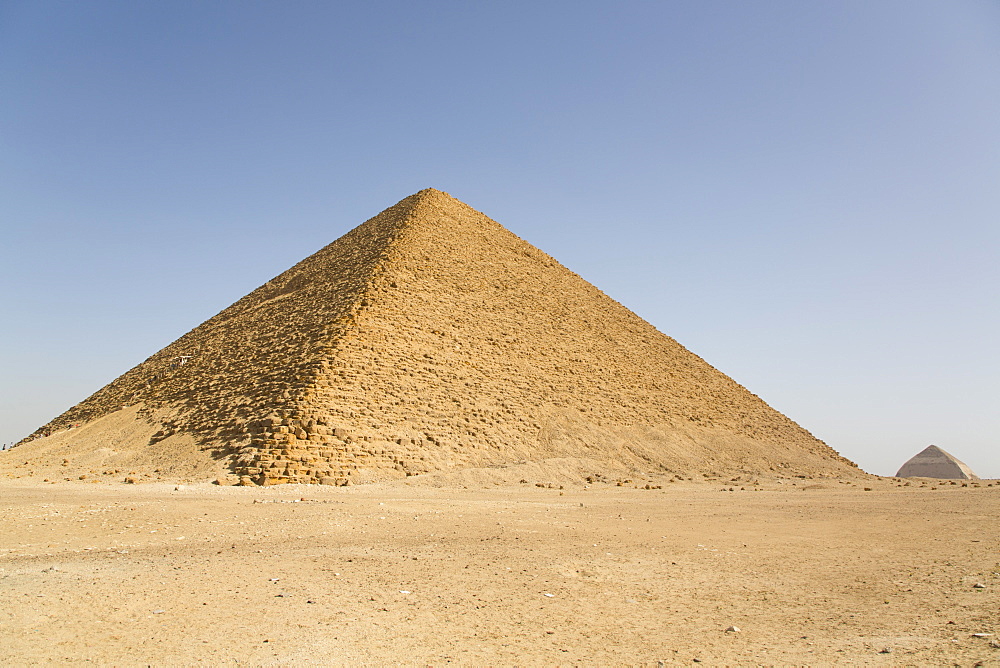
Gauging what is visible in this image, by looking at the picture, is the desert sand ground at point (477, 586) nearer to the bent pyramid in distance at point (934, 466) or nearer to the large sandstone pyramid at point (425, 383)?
the large sandstone pyramid at point (425, 383)

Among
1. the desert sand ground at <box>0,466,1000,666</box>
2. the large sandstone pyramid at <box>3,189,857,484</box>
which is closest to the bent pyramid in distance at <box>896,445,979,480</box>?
the large sandstone pyramid at <box>3,189,857,484</box>

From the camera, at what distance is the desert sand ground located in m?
4.01

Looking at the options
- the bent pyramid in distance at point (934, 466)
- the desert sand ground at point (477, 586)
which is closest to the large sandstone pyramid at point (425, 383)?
the desert sand ground at point (477, 586)

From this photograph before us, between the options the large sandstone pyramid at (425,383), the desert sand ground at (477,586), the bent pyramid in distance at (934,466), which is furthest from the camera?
the bent pyramid in distance at (934,466)

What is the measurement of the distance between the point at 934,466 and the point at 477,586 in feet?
154

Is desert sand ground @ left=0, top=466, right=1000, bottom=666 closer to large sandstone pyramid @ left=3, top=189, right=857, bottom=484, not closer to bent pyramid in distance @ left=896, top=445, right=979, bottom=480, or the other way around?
large sandstone pyramid @ left=3, top=189, right=857, bottom=484

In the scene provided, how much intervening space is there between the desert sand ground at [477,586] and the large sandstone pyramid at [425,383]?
594 cm

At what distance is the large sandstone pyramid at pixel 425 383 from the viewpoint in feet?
54.8

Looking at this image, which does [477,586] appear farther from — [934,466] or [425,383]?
[934,466]

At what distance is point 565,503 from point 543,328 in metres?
13.8

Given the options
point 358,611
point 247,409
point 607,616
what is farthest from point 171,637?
point 247,409

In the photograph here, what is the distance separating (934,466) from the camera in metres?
42.6

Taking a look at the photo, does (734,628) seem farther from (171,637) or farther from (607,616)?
(171,637)

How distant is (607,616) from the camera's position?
483 cm
